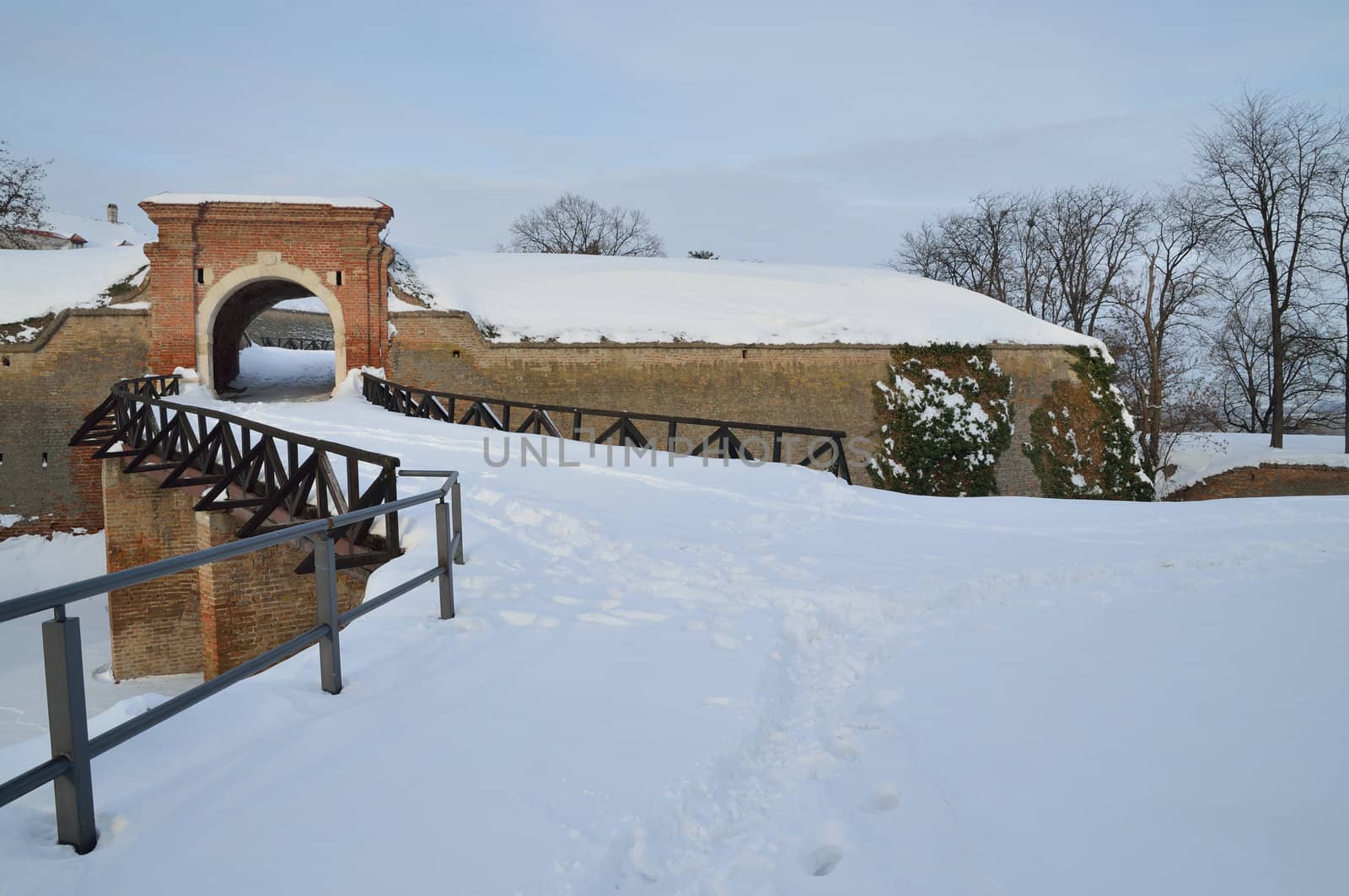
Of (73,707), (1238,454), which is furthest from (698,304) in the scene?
(73,707)

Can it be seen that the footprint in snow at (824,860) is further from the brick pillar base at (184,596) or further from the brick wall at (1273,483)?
the brick wall at (1273,483)

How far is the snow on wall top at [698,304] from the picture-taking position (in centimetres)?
1908

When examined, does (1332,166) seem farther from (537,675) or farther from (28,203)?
(28,203)

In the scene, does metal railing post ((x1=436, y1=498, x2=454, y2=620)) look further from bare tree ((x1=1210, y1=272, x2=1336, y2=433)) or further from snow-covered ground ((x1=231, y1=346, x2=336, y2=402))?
bare tree ((x1=1210, y1=272, x2=1336, y2=433))

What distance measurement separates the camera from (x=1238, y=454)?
78.1ft

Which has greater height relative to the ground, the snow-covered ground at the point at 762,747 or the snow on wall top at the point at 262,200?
the snow on wall top at the point at 262,200

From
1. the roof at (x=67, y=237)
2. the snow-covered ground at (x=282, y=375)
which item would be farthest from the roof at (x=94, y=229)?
the snow-covered ground at (x=282, y=375)

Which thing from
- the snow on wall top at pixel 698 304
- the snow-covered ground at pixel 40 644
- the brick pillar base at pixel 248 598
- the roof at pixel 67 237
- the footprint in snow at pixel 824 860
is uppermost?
the roof at pixel 67 237

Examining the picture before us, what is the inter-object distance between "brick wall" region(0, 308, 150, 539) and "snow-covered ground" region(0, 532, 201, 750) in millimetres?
501

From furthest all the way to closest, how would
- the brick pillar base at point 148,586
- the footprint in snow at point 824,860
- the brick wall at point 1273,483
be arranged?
the brick wall at point 1273,483 → the brick pillar base at point 148,586 → the footprint in snow at point 824,860

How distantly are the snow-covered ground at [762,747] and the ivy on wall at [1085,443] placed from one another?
1569cm

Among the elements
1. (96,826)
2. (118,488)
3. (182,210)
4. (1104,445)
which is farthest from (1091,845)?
(1104,445)

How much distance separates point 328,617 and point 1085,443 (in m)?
22.0

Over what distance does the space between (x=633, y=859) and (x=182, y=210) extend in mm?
18580
